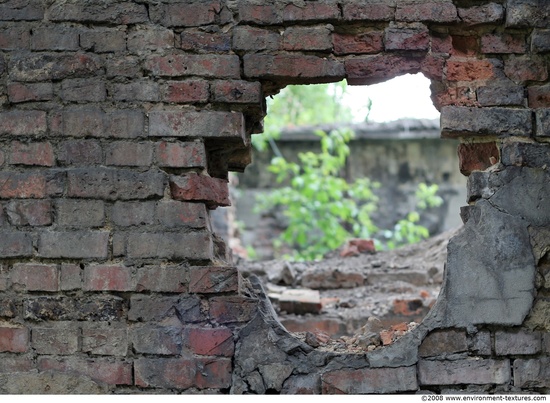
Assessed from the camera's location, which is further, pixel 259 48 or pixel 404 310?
pixel 404 310

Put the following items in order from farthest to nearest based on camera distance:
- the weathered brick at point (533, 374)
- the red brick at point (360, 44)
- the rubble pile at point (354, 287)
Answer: the rubble pile at point (354, 287) < the red brick at point (360, 44) < the weathered brick at point (533, 374)

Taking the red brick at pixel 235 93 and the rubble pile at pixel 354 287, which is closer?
the red brick at pixel 235 93

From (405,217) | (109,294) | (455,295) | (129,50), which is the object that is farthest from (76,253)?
(405,217)

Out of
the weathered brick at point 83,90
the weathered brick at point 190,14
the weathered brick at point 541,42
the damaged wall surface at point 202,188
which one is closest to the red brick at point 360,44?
the damaged wall surface at point 202,188

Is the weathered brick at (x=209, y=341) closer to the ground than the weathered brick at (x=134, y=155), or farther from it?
closer to the ground

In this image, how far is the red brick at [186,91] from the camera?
2.58 metres

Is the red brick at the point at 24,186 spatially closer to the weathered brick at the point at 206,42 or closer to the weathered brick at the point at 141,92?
the weathered brick at the point at 141,92

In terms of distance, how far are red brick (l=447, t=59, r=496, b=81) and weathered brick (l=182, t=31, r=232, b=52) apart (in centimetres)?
87

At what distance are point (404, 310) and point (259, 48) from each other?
1.86 metres

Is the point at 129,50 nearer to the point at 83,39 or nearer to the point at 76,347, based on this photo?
the point at 83,39

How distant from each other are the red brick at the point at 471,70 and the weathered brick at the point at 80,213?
146cm

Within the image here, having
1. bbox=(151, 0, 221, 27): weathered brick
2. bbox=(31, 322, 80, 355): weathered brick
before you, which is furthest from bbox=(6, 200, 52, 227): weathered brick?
bbox=(151, 0, 221, 27): weathered brick

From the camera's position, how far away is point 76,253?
255 cm

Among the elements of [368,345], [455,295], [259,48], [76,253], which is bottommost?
[368,345]
